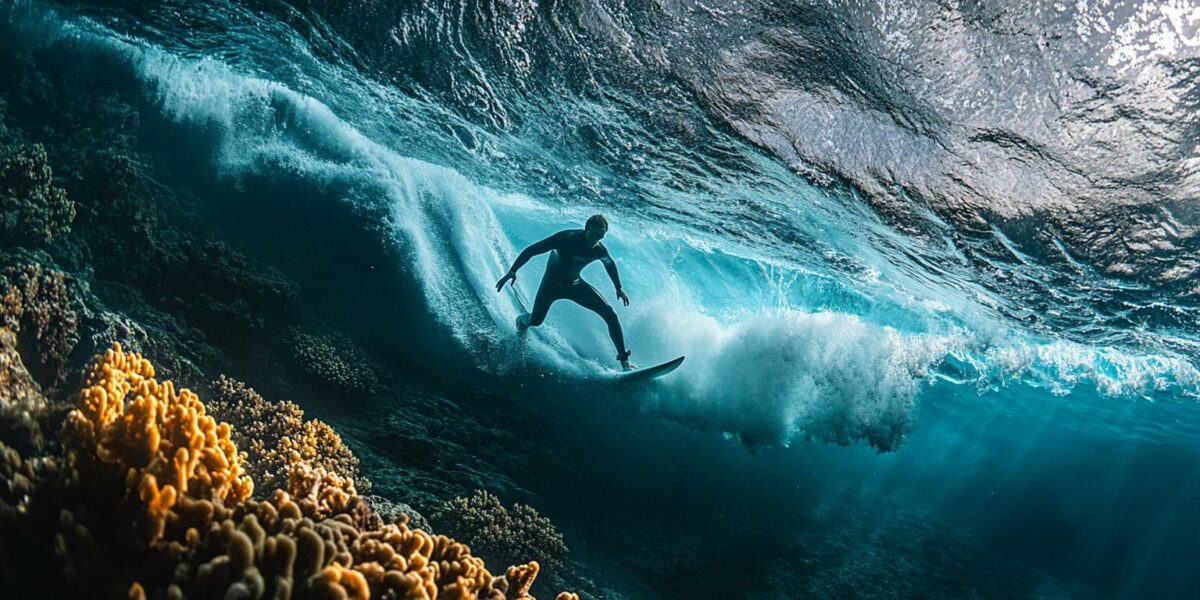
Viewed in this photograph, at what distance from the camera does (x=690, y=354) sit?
21.4 meters

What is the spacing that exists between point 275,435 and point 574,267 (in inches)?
271

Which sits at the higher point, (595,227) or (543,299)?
(595,227)

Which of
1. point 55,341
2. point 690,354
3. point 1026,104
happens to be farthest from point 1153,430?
point 55,341

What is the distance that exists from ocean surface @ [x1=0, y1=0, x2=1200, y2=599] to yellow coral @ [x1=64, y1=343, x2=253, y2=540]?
18.5 feet

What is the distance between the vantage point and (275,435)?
6887 millimetres

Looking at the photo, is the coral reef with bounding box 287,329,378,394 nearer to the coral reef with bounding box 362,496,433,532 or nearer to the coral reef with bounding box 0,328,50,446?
the coral reef with bounding box 362,496,433,532

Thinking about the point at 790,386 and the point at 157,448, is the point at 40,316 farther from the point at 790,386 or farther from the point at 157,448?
the point at 790,386

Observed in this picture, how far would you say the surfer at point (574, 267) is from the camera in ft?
37.6

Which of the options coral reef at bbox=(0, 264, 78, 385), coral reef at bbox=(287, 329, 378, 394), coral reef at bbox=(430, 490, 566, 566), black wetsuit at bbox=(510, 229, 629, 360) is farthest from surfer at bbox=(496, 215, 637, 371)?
coral reef at bbox=(0, 264, 78, 385)

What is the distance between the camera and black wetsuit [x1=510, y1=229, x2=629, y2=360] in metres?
11.6

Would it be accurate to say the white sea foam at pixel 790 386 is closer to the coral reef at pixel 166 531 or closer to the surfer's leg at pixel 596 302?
the surfer's leg at pixel 596 302

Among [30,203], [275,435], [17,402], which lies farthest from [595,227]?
[30,203]

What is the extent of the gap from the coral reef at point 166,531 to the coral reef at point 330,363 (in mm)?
7695

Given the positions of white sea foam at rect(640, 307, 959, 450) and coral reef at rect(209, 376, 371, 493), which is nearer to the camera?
Answer: coral reef at rect(209, 376, 371, 493)
